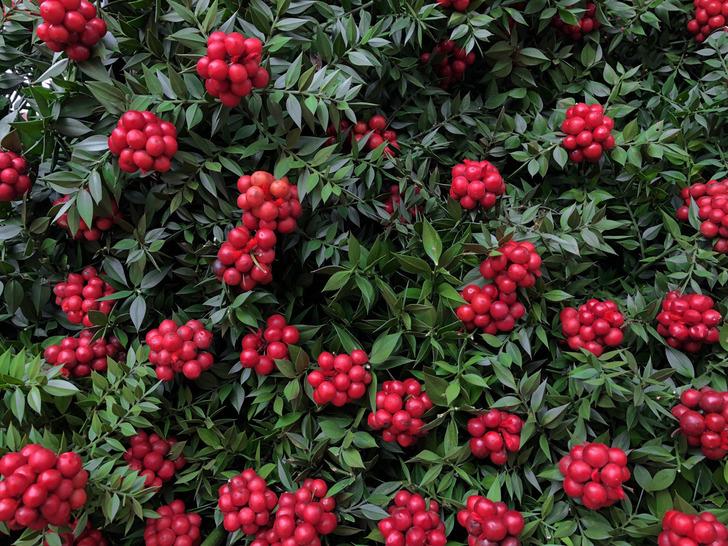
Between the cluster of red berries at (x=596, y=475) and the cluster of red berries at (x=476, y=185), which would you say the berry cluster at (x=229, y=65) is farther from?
the cluster of red berries at (x=596, y=475)

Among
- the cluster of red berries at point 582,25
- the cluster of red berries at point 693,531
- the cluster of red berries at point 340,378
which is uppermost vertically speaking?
the cluster of red berries at point 582,25

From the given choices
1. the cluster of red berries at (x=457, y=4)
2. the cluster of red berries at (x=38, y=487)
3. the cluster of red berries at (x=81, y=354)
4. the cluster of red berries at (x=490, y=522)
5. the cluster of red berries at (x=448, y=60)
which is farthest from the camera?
the cluster of red berries at (x=448, y=60)

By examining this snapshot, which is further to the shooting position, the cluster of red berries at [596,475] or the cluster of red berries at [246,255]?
the cluster of red berries at [246,255]

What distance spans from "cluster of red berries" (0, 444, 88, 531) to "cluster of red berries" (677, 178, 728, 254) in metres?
1.54

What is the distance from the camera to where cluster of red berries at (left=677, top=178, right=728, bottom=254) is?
1.42 metres

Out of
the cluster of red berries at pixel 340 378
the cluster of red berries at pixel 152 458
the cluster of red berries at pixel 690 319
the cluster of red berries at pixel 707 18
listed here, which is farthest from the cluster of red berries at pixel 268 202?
the cluster of red berries at pixel 707 18

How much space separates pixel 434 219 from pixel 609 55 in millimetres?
884

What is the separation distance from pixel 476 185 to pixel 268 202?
51 cm

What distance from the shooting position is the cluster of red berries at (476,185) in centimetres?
141

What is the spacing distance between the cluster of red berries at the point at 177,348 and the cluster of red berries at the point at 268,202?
10.6 inches

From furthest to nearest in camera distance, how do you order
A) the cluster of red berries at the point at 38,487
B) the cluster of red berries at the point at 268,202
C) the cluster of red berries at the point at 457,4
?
the cluster of red berries at the point at 457,4 < the cluster of red berries at the point at 268,202 < the cluster of red berries at the point at 38,487

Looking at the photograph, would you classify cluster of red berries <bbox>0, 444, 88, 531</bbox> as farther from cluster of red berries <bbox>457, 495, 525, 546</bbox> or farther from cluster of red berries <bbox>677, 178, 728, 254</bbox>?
cluster of red berries <bbox>677, 178, 728, 254</bbox>

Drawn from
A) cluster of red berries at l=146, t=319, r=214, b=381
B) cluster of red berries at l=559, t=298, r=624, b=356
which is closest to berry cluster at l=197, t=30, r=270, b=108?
cluster of red berries at l=146, t=319, r=214, b=381

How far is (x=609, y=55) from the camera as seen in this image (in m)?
1.83
